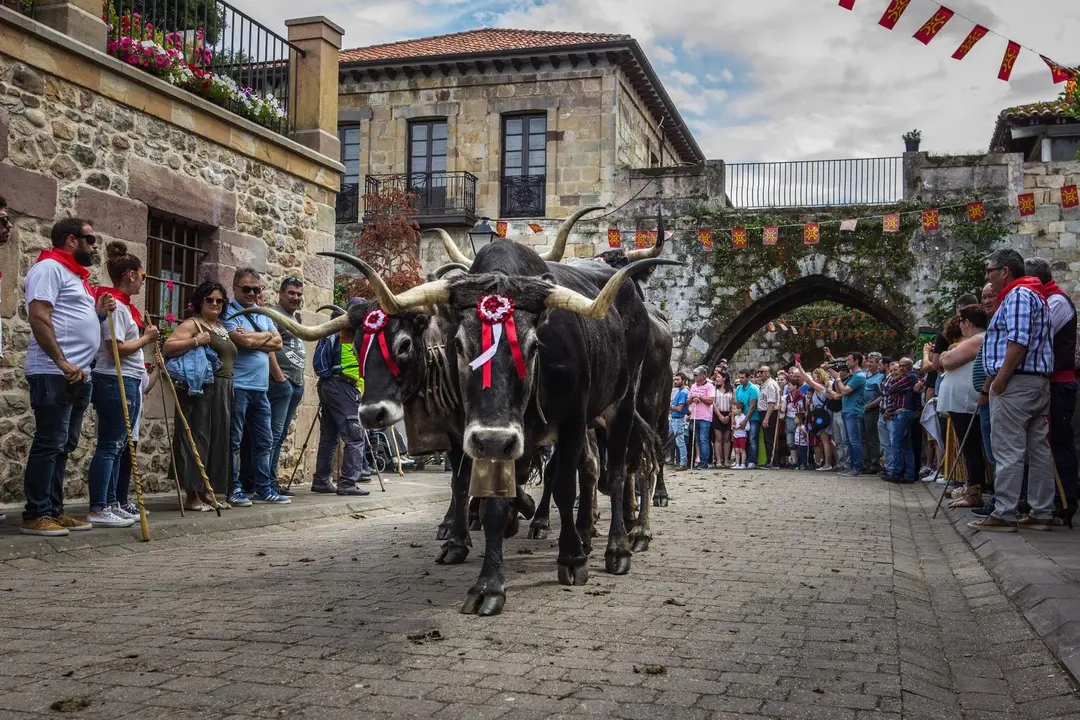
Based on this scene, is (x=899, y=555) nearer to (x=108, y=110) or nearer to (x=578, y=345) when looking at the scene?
(x=578, y=345)

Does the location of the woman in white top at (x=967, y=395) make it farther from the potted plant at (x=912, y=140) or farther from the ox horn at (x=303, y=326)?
the potted plant at (x=912, y=140)

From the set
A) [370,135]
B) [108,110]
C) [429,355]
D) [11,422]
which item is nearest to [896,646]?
[429,355]

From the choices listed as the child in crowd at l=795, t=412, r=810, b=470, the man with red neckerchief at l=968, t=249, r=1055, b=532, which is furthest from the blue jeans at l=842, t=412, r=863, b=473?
the man with red neckerchief at l=968, t=249, r=1055, b=532

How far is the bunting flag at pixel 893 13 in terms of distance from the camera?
11664 mm

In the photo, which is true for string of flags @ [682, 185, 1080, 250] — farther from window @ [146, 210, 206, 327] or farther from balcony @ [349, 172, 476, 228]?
window @ [146, 210, 206, 327]

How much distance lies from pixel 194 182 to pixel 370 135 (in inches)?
744

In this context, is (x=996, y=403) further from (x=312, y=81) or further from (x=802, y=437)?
(x=802, y=437)

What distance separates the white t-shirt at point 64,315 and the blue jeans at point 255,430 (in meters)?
2.32

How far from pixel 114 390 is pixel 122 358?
0.80ft

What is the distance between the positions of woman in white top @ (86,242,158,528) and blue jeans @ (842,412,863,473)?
12584 mm

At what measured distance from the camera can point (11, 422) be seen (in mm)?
8594

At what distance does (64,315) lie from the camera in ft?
22.9

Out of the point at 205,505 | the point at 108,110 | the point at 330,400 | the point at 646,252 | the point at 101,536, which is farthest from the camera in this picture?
the point at 330,400

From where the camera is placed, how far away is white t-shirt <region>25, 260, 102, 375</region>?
22.6 ft
